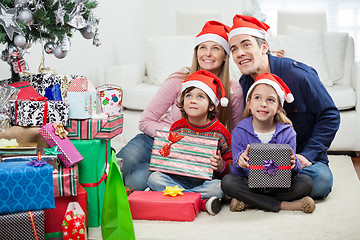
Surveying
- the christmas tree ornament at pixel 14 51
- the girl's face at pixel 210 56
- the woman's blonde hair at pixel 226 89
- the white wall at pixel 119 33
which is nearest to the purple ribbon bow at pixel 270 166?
the woman's blonde hair at pixel 226 89

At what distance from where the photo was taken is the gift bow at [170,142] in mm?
2426

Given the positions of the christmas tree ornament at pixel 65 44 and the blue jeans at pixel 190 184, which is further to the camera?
the blue jeans at pixel 190 184

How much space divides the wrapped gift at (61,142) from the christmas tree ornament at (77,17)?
411 millimetres

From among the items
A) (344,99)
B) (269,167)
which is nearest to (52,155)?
(269,167)

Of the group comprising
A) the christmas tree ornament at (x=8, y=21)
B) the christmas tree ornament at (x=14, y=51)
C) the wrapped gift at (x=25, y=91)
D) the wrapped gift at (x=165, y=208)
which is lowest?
the wrapped gift at (x=165, y=208)

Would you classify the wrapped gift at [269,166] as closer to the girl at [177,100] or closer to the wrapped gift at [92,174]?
the girl at [177,100]

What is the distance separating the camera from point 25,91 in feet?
6.81

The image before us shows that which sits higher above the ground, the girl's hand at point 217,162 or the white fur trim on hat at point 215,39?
the white fur trim on hat at point 215,39

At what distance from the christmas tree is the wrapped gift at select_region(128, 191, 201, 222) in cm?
72

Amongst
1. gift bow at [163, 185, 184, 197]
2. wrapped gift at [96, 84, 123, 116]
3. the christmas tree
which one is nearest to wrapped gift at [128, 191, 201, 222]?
gift bow at [163, 185, 184, 197]

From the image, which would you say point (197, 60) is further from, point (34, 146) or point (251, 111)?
point (34, 146)

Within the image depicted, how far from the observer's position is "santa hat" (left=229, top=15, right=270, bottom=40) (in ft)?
8.08

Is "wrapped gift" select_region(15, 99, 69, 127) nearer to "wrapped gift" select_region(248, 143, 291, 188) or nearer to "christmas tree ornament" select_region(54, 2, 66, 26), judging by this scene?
"christmas tree ornament" select_region(54, 2, 66, 26)

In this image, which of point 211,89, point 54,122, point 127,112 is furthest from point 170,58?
point 54,122
